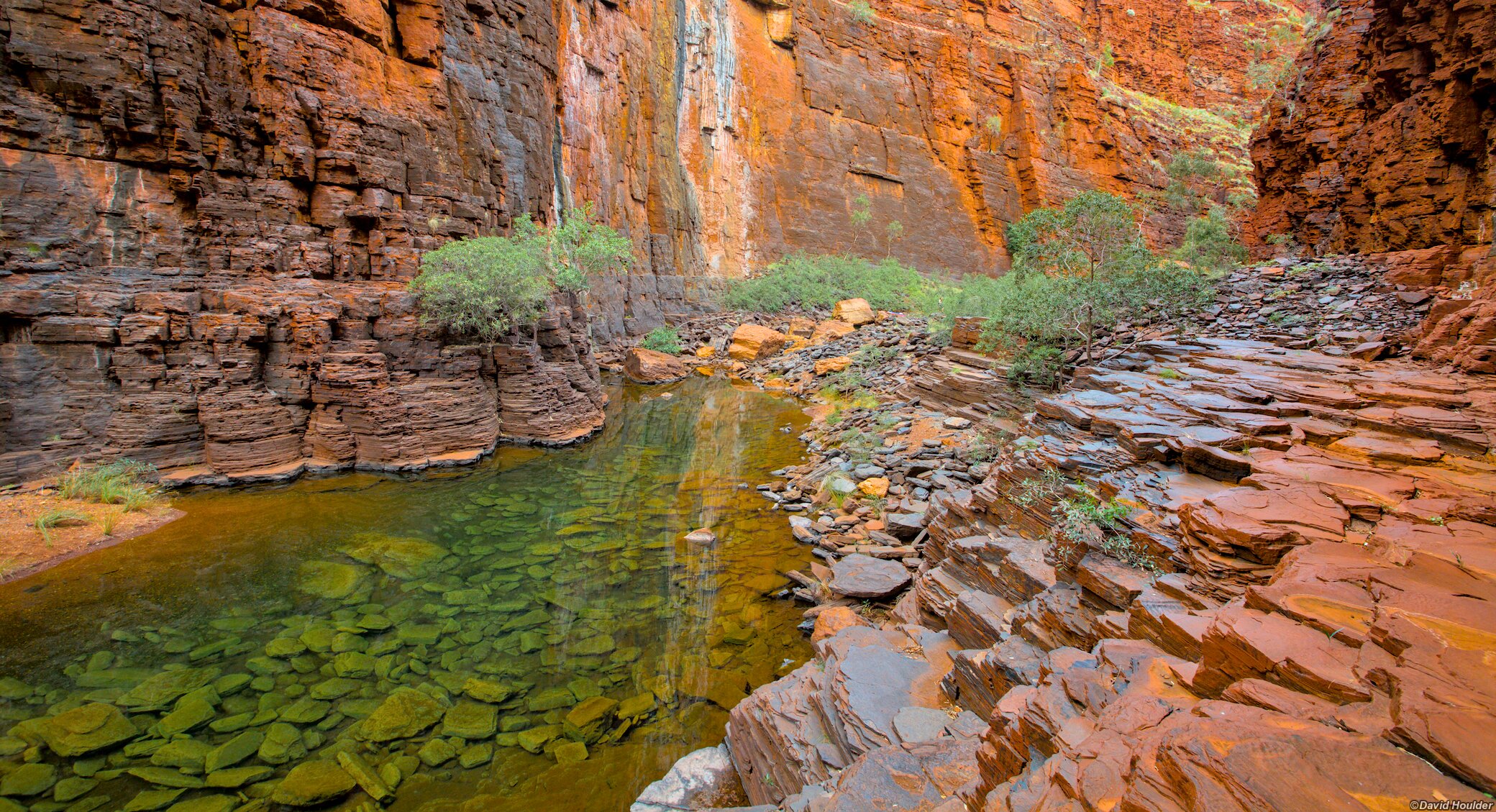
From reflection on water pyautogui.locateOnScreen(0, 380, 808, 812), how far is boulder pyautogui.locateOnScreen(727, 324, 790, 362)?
1125cm

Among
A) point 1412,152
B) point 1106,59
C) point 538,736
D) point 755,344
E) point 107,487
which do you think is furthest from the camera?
point 1106,59

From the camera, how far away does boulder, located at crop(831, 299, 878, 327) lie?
19875 mm

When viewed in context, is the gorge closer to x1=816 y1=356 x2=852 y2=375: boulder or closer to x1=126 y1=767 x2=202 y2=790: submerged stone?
x1=126 y1=767 x2=202 y2=790: submerged stone

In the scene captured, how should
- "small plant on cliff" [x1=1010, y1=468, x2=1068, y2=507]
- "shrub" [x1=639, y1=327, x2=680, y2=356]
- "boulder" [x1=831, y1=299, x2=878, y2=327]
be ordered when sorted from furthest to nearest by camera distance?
"boulder" [x1=831, y1=299, x2=878, y2=327]
"shrub" [x1=639, y1=327, x2=680, y2=356]
"small plant on cliff" [x1=1010, y1=468, x2=1068, y2=507]

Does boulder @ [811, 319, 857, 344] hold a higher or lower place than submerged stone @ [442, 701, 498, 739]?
higher

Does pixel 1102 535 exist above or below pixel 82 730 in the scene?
above

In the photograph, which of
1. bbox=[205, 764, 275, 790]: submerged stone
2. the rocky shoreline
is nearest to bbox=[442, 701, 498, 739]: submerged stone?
bbox=[205, 764, 275, 790]: submerged stone

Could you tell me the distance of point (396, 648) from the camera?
16.1ft

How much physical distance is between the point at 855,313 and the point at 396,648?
17.4 meters

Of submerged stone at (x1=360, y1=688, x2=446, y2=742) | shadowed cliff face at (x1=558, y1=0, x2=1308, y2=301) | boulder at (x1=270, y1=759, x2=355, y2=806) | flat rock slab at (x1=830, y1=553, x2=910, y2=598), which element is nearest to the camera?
boulder at (x1=270, y1=759, x2=355, y2=806)

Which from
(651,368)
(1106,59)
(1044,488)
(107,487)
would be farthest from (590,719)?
(1106,59)

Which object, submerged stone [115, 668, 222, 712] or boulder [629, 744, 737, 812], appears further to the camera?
submerged stone [115, 668, 222, 712]

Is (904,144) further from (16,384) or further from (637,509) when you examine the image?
(16,384)

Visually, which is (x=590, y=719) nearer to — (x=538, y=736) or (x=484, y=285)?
(x=538, y=736)
